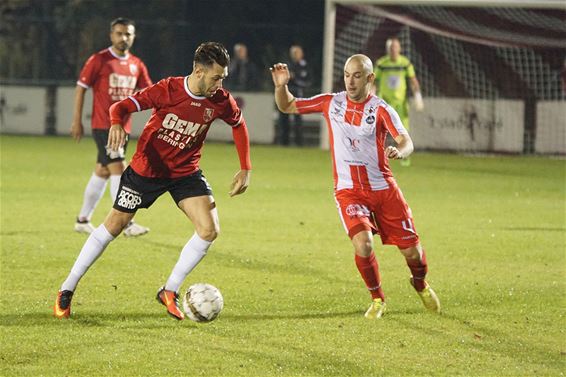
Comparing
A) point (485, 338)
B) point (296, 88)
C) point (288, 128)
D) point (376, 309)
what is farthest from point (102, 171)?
point (296, 88)

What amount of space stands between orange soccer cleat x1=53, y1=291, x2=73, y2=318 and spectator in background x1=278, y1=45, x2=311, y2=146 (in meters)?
18.0

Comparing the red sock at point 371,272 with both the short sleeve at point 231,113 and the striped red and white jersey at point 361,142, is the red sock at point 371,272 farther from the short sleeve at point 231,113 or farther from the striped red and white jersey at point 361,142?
the short sleeve at point 231,113

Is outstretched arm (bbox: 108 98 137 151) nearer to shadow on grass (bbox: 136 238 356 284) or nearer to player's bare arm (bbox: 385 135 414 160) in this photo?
player's bare arm (bbox: 385 135 414 160)

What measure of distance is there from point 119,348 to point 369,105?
2334 millimetres

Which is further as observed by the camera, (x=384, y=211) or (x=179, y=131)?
(x=384, y=211)

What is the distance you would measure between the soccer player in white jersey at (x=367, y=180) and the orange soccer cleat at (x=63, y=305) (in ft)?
5.84

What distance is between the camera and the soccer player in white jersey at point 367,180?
7539mm

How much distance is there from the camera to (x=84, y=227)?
11.3 metres

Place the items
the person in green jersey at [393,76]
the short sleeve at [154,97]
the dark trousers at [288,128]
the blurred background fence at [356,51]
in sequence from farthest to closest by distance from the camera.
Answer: the dark trousers at [288,128]
the blurred background fence at [356,51]
the person in green jersey at [393,76]
the short sleeve at [154,97]

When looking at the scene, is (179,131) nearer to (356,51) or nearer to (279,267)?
(279,267)

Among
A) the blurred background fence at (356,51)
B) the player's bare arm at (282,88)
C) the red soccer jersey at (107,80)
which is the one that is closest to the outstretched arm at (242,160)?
the player's bare arm at (282,88)

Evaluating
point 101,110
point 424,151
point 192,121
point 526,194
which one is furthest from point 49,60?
point 192,121

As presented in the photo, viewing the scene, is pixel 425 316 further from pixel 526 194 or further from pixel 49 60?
pixel 49 60

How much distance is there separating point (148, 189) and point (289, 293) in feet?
4.68
